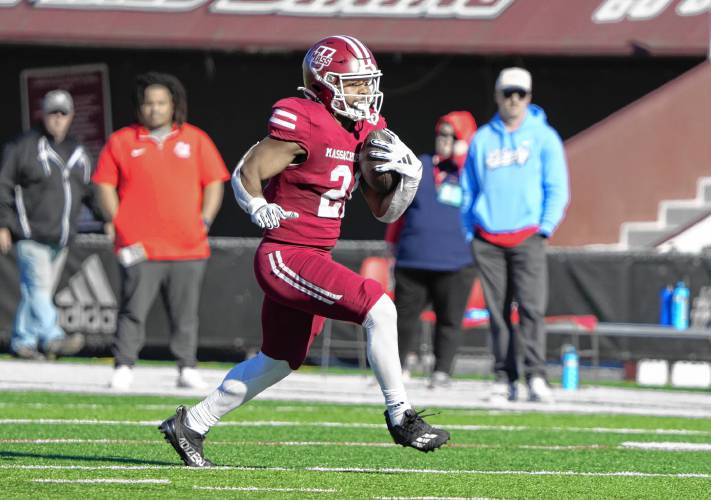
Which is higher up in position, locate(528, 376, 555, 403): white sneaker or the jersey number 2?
the jersey number 2

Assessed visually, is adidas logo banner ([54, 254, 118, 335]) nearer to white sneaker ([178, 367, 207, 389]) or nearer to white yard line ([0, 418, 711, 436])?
white sneaker ([178, 367, 207, 389])

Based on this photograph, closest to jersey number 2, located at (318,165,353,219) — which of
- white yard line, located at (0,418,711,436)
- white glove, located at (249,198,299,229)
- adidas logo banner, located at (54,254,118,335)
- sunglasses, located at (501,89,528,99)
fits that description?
white glove, located at (249,198,299,229)

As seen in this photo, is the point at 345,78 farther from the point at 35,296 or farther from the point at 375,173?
the point at 35,296

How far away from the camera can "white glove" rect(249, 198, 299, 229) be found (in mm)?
6273

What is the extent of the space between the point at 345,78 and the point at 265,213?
0.74 m

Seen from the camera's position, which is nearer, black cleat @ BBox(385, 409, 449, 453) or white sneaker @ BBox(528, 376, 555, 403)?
black cleat @ BBox(385, 409, 449, 453)

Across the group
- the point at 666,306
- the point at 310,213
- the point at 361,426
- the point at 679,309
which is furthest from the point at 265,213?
the point at 666,306

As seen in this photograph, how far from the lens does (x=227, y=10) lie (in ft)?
60.2

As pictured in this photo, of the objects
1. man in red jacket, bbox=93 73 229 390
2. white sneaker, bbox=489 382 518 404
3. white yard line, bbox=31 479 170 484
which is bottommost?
white sneaker, bbox=489 382 518 404

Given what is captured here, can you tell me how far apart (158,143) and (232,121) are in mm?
8729

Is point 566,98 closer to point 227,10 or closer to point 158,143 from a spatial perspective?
point 227,10

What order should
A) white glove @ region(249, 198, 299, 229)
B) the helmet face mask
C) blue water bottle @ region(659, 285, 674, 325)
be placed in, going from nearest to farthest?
1. white glove @ region(249, 198, 299, 229)
2. the helmet face mask
3. blue water bottle @ region(659, 285, 674, 325)

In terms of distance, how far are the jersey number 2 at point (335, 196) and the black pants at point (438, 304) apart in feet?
18.8

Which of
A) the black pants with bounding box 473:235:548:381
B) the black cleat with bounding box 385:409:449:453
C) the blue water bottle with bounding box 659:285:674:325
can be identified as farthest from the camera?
the blue water bottle with bounding box 659:285:674:325
